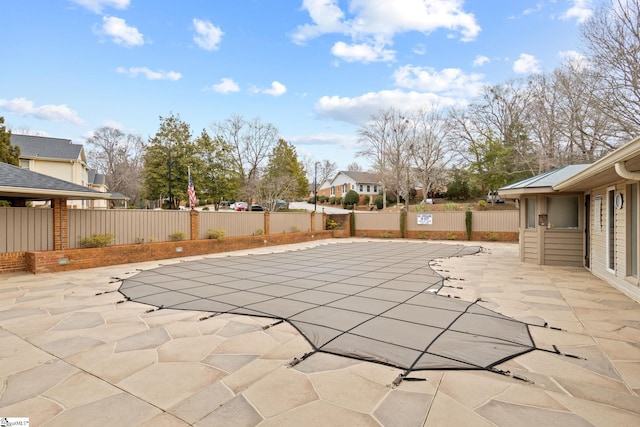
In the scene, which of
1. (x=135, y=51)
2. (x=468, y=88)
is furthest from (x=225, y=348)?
(x=468, y=88)

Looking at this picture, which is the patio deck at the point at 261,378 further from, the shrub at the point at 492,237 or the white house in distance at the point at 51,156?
the white house in distance at the point at 51,156

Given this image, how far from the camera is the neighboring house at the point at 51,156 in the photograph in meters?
20.3

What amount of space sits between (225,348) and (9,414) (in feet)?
5.02

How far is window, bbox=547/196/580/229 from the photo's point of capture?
8227mm

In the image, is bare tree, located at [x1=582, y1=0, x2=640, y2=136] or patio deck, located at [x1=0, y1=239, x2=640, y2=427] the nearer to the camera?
patio deck, located at [x1=0, y1=239, x2=640, y2=427]

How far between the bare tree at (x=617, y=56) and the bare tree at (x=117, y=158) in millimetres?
35869

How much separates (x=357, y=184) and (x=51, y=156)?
3023 centimetres

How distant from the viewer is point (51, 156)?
20797mm

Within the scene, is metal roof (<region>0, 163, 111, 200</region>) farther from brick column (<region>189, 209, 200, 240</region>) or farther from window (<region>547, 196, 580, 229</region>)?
window (<region>547, 196, 580, 229</region>)

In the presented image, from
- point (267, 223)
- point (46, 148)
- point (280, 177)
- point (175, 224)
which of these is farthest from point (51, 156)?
point (267, 223)

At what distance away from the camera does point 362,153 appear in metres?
29.5

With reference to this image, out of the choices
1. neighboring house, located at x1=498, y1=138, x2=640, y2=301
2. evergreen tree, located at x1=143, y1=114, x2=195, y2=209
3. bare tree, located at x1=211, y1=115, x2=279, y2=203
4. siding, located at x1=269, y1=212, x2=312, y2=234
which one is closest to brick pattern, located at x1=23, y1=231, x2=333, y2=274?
siding, located at x1=269, y1=212, x2=312, y2=234

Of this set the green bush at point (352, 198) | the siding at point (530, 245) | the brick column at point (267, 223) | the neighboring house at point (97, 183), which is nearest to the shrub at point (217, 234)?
the brick column at point (267, 223)

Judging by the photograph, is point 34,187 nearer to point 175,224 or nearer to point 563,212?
point 175,224
